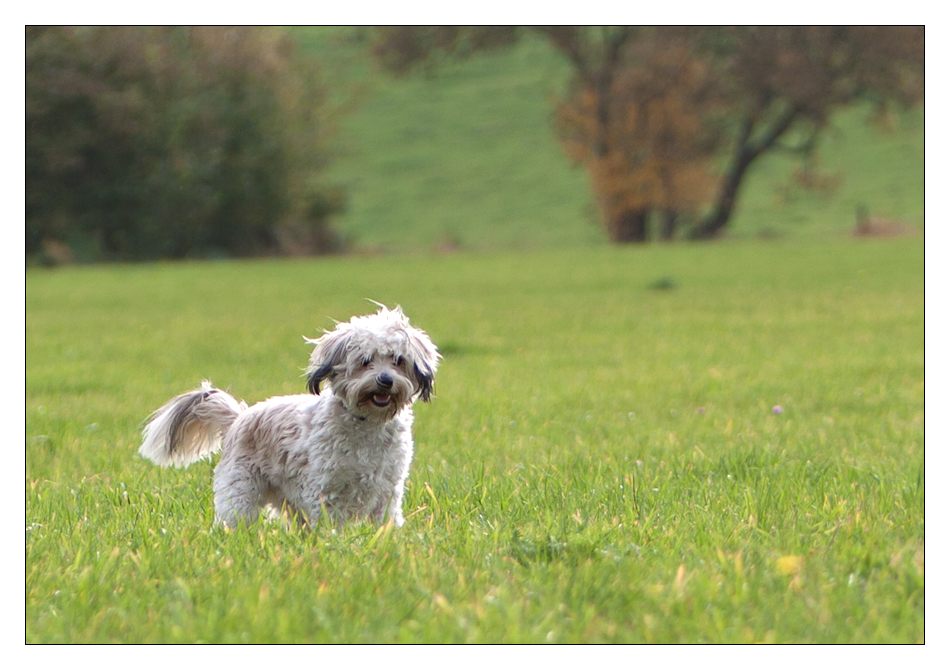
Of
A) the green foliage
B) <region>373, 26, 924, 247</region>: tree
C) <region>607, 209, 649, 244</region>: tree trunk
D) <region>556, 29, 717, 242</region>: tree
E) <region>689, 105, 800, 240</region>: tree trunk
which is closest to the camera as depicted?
the green foliage

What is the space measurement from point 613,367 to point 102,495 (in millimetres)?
7425

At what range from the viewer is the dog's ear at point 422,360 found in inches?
211

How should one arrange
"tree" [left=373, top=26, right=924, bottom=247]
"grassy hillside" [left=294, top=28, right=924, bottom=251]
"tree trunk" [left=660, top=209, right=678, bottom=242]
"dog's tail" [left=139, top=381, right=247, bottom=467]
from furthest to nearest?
"grassy hillside" [left=294, top=28, right=924, bottom=251] < "tree trunk" [left=660, top=209, right=678, bottom=242] < "tree" [left=373, top=26, right=924, bottom=247] < "dog's tail" [left=139, top=381, right=247, bottom=467]

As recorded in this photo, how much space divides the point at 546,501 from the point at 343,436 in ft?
3.63

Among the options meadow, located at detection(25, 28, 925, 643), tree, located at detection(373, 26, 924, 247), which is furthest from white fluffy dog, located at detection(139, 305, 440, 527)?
tree, located at detection(373, 26, 924, 247)

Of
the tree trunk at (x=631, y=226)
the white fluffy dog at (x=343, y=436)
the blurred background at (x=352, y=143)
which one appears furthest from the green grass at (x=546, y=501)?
the tree trunk at (x=631, y=226)

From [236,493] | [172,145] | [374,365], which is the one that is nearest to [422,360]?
[374,365]

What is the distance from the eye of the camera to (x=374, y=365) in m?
5.26

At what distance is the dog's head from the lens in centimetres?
522

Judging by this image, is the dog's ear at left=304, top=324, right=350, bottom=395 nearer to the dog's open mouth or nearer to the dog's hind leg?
the dog's open mouth

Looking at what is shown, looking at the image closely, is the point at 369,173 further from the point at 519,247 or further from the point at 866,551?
the point at 866,551

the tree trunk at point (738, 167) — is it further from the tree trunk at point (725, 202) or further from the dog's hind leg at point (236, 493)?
the dog's hind leg at point (236, 493)

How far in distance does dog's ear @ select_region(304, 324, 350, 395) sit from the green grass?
84 cm
